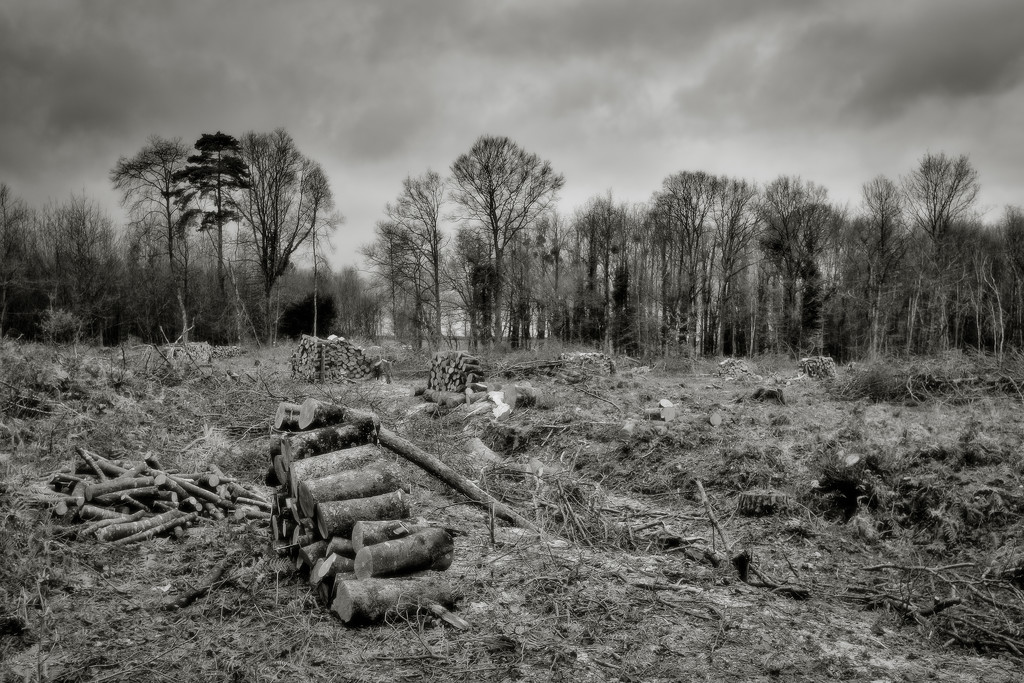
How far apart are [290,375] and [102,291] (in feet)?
61.9

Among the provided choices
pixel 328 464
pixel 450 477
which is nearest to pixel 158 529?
pixel 328 464

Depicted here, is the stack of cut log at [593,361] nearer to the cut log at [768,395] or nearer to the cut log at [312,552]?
the cut log at [768,395]

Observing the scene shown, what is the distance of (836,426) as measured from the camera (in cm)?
941

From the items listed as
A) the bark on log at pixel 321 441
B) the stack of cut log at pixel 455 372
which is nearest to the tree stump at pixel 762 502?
the bark on log at pixel 321 441

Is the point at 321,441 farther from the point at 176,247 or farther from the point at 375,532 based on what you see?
the point at 176,247

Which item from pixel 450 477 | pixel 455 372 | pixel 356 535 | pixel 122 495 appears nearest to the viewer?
pixel 356 535

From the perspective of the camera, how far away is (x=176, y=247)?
3141cm

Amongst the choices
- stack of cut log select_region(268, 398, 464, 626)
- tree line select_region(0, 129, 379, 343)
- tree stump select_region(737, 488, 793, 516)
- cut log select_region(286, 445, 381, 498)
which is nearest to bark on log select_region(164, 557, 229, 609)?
stack of cut log select_region(268, 398, 464, 626)

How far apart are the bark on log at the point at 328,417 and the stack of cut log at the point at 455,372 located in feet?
24.3

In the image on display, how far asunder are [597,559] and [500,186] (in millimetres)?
28866

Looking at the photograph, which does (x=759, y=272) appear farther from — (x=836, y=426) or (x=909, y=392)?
(x=836, y=426)

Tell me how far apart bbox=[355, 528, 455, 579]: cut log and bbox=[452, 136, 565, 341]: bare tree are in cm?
2728

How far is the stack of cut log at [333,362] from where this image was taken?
1750 cm

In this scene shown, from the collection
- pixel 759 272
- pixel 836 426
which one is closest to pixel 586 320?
pixel 759 272
